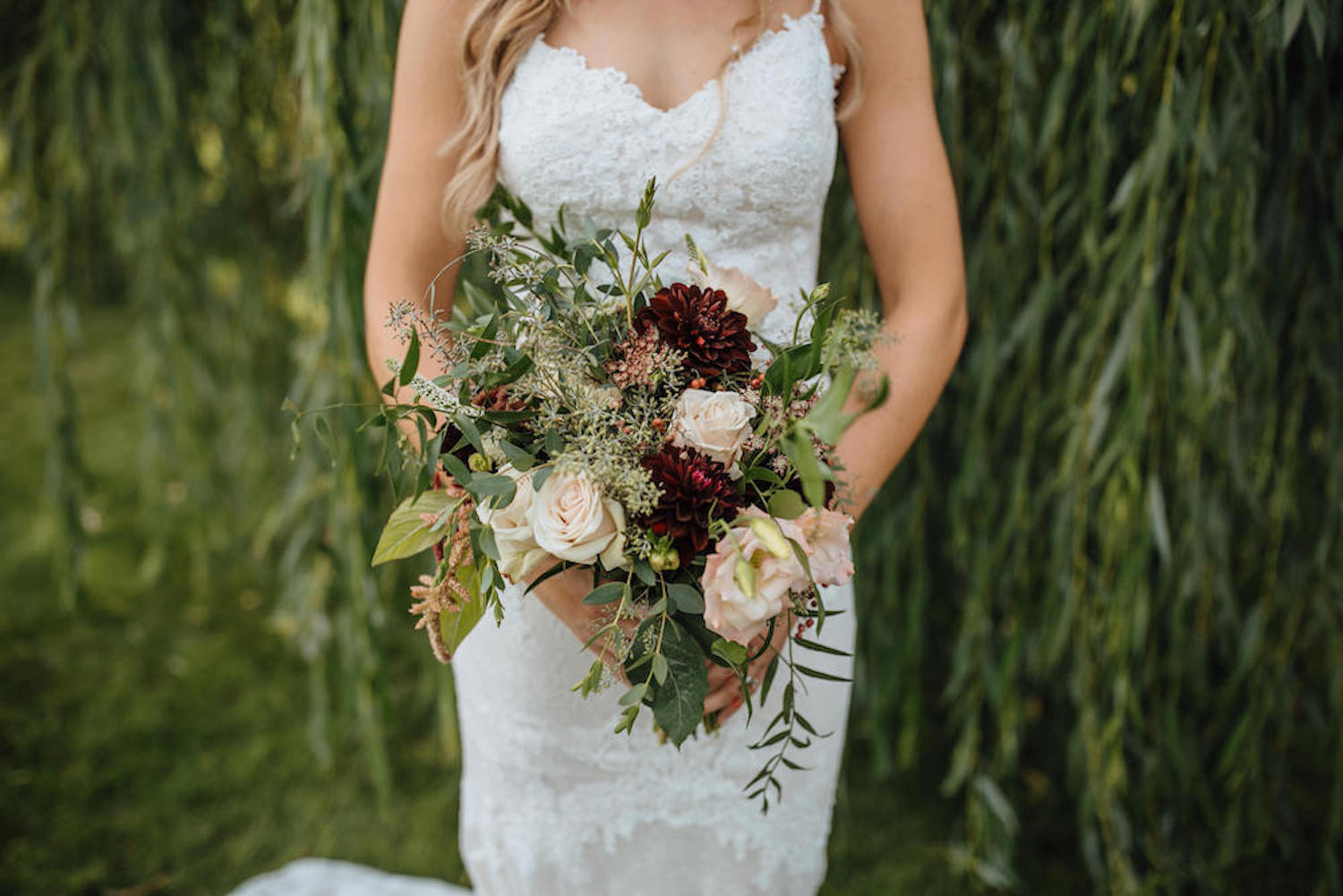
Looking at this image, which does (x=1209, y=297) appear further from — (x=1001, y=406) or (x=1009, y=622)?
(x=1009, y=622)

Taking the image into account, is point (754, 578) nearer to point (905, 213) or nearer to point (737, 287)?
point (737, 287)

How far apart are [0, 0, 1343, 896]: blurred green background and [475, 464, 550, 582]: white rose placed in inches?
10.2

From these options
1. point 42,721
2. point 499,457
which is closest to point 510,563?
point 499,457

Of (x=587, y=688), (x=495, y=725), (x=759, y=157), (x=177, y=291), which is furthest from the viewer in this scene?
(x=177, y=291)

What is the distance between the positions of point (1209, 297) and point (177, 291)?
2.08 m

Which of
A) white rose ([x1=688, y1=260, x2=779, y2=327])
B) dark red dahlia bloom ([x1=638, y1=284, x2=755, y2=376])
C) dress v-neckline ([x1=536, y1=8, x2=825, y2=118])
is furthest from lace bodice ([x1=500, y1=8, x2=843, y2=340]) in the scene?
dark red dahlia bloom ([x1=638, y1=284, x2=755, y2=376])

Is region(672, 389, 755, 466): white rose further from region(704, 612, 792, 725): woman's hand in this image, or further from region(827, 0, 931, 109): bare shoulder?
region(827, 0, 931, 109): bare shoulder

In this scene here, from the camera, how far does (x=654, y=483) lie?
0.83m

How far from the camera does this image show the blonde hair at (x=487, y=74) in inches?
A: 44.5

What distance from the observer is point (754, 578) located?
2.56 ft

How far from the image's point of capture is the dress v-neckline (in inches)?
44.8

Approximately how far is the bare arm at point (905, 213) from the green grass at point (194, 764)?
112 cm

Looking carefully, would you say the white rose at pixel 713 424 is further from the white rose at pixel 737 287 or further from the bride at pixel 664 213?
the bride at pixel 664 213

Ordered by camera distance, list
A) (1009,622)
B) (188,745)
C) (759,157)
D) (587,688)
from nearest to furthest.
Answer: (587,688) < (759,157) < (1009,622) < (188,745)
